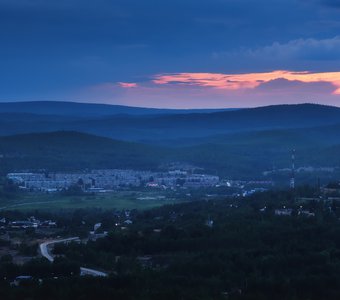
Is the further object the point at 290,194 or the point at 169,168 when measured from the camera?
the point at 169,168

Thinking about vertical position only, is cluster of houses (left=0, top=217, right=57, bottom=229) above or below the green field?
above

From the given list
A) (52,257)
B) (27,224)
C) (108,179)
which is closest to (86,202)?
(108,179)

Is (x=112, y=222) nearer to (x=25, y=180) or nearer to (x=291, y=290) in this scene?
(x=291, y=290)

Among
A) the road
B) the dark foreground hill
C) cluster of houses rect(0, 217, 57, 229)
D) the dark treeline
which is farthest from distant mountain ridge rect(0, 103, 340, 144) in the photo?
the road

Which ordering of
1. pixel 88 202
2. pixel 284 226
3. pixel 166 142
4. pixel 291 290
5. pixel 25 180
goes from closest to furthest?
pixel 291 290
pixel 284 226
pixel 88 202
pixel 25 180
pixel 166 142

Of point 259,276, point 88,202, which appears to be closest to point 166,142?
point 88,202

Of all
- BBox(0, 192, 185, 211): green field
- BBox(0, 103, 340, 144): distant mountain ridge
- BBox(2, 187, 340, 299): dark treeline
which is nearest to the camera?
BBox(2, 187, 340, 299): dark treeline

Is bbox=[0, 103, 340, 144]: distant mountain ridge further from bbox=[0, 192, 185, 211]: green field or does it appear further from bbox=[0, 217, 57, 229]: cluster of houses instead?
bbox=[0, 217, 57, 229]: cluster of houses
